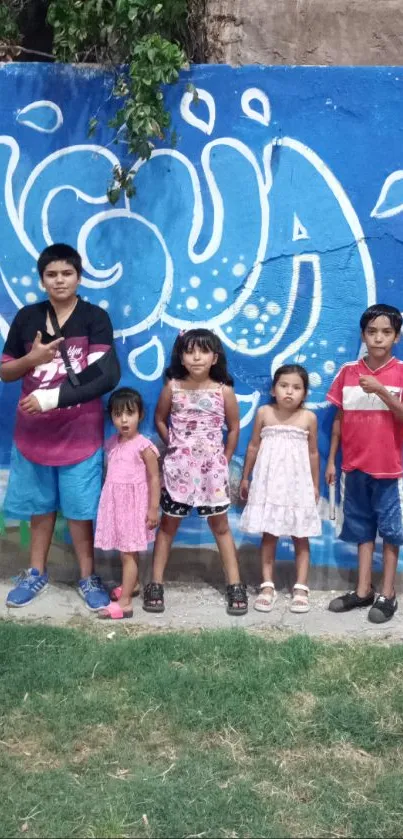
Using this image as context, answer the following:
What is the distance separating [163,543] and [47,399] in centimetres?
94

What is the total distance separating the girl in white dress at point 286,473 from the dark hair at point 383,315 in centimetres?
39

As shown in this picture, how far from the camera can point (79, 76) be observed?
4.79 m

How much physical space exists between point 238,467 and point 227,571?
0.52 metres

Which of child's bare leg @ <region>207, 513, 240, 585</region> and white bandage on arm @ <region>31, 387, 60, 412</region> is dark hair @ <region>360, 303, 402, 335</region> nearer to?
child's bare leg @ <region>207, 513, 240, 585</region>

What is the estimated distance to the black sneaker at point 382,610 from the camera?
15.4 feet

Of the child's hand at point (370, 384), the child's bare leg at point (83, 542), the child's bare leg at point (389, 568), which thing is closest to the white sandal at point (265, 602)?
the child's bare leg at point (389, 568)

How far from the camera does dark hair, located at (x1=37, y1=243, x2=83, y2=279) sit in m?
4.64

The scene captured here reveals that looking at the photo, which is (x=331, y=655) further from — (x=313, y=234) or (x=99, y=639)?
(x=313, y=234)

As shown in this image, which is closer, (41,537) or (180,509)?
(180,509)

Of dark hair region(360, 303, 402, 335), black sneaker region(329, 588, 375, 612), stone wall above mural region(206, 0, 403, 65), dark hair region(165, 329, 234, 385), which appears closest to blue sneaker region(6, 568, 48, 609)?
dark hair region(165, 329, 234, 385)

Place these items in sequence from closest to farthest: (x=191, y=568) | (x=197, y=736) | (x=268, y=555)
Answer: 1. (x=197, y=736)
2. (x=268, y=555)
3. (x=191, y=568)

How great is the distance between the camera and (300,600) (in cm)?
483

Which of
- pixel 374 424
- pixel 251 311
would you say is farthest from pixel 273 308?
pixel 374 424

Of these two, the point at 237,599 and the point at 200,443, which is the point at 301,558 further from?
the point at 200,443
